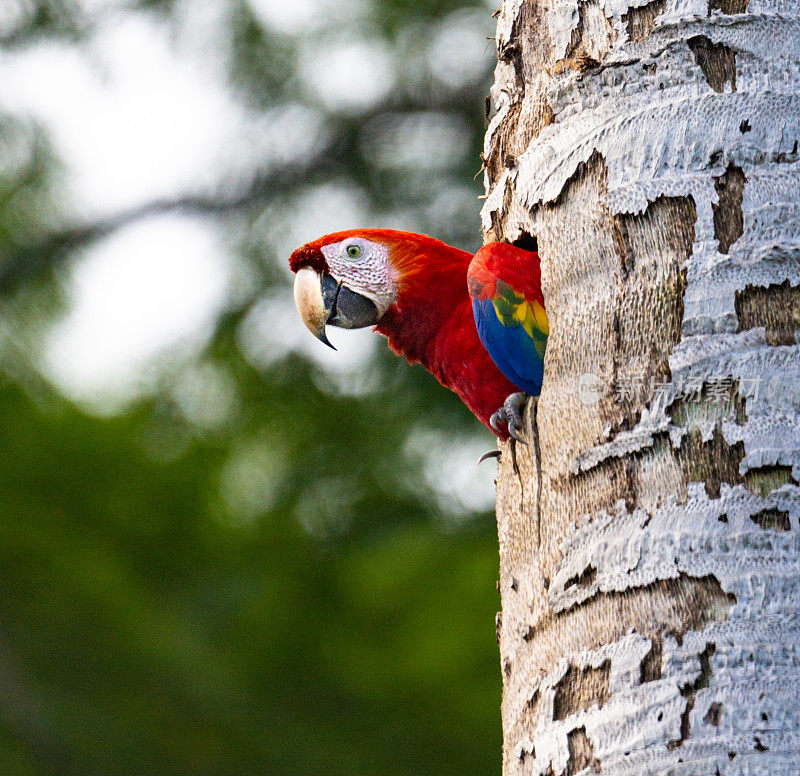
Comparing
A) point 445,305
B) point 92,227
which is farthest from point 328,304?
point 92,227

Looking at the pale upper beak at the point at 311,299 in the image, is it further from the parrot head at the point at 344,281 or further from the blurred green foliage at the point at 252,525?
the blurred green foliage at the point at 252,525

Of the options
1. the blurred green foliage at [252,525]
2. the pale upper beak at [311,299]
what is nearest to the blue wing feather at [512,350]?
the pale upper beak at [311,299]

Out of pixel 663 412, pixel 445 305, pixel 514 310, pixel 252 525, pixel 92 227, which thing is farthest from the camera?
pixel 252 525

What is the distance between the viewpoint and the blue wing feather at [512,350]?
6.28 ft

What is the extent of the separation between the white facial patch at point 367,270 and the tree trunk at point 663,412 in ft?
2.44

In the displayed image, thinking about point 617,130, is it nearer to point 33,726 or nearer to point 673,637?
point 673,637

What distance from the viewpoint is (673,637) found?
1.18m

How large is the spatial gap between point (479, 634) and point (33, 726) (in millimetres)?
2030

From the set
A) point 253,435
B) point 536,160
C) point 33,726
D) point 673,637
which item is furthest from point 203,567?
point 673,637

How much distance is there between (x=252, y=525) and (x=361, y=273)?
6.33 feet

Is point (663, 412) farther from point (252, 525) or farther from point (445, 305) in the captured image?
point (252, 525)

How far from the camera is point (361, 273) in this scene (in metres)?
2.35

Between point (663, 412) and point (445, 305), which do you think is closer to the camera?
point (663, 412)

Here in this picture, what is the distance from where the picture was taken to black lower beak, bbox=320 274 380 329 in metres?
2.38
